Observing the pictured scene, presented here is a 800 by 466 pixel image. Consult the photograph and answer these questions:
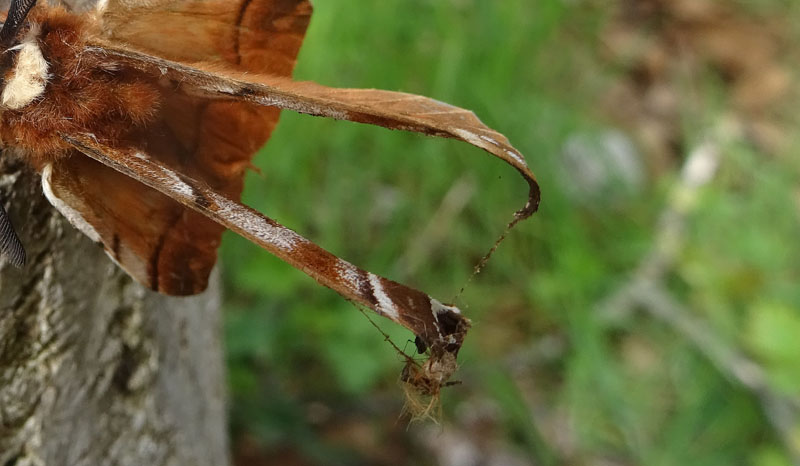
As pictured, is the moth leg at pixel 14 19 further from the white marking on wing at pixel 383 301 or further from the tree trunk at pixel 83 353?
the white marking on wing at pixel 383 301

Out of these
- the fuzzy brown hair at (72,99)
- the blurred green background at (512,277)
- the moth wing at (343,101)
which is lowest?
the blurred green background at (512,277)

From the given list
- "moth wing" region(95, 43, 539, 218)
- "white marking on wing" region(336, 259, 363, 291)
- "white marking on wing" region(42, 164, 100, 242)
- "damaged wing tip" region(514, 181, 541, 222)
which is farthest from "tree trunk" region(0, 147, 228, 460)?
"damaged wing tip" region(514, 181, 541, 222)

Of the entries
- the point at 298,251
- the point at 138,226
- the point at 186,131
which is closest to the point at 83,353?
the point at 138,226

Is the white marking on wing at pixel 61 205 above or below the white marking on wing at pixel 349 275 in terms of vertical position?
below

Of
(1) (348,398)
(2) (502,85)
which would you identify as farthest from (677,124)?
(1) (348,398)

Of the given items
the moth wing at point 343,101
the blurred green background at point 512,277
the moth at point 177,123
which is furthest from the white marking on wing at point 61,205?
the blurred green background at point 512,277

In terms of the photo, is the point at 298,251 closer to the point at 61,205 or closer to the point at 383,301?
the point at 383,301

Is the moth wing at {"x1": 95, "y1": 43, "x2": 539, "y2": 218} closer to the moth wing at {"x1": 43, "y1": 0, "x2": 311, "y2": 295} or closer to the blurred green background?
the moth wing at {"x1": 43, "y1": 0, "x2": 311, "y2": 295}

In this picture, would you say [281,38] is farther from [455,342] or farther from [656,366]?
[656,366]
